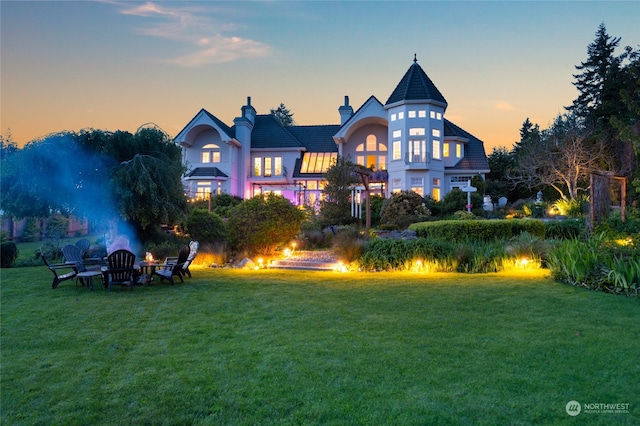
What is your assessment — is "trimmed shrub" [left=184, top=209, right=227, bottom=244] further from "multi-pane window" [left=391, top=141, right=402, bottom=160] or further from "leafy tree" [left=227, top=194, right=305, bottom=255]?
"multi-pane window" [left=391, top=141, right=402, bottom=160]

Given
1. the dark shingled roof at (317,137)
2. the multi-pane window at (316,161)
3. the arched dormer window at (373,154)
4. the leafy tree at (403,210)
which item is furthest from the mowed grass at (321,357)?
the dark shingled roof at (317,137)

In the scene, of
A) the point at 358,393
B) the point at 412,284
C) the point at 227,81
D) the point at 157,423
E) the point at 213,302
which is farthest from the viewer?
the point at 227,81

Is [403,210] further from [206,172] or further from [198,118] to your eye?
[198,118]

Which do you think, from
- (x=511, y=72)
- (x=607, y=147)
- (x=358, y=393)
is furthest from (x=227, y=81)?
(x=607, y=147)

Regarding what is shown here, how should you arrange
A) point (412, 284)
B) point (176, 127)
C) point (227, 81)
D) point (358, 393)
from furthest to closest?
1. point (176, 127)
2. point (227, 81)
3. point (412, 284)
4. point (358, 393)

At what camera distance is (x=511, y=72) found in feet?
69.4

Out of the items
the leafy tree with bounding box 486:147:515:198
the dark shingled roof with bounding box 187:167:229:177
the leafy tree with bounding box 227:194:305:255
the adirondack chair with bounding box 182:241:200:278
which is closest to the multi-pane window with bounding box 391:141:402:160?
the leafy tree with bounding box 486:147:515:198

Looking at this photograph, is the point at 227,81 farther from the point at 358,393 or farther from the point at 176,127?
the point at 358,393

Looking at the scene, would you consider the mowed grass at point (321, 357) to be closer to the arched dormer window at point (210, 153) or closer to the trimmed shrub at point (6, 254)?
the trimmed shrub at point (6, 254)

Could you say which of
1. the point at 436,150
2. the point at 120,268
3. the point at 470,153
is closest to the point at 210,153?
the point at 436,150

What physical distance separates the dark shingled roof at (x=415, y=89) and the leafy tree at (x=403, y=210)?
9798 mm

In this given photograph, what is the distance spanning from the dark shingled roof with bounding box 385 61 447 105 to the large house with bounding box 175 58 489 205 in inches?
2.9

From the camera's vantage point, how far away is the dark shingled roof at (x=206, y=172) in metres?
32.2

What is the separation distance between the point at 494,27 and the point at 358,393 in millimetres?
16534
